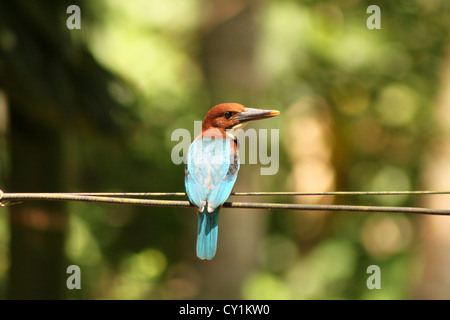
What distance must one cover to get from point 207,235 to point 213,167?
429 mm

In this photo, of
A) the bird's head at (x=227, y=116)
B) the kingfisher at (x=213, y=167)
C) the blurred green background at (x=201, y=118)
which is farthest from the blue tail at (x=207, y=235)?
the blurred green background at (x=201, y=118)

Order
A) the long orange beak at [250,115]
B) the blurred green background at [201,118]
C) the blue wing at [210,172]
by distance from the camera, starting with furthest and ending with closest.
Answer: the blurred green background at [201,118] < the long orange beak at [250,115] < the blue wing at [210,172]

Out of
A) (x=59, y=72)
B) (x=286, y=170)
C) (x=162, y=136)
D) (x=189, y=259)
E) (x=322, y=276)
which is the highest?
(x=59, y=72)

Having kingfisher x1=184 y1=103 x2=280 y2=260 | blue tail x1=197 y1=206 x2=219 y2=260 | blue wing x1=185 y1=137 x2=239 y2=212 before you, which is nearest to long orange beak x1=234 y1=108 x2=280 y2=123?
kingfisher x1=184 y1=103 x2=280 y2=260

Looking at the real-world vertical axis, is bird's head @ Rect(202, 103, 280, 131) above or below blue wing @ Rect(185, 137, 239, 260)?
above

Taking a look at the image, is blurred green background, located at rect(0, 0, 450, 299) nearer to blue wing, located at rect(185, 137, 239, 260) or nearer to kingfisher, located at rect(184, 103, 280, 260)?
kingfisher, located at rect(184, 103, 280, 260)

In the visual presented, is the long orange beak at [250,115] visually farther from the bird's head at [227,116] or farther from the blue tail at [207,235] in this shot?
the blue tail at [207,235]

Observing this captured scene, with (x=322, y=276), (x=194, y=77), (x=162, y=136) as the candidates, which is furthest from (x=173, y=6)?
(x=322, y=276)

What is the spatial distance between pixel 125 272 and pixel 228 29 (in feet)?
12.4

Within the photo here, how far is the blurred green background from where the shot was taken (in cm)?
500

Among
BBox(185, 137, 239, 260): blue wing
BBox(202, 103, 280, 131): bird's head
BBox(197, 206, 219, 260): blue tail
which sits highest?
BBox(202, 103, 280, 131): bird's head

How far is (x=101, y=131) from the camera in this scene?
511 cm

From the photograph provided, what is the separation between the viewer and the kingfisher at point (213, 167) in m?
2.44

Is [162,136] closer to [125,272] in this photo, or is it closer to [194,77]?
[194,77]
